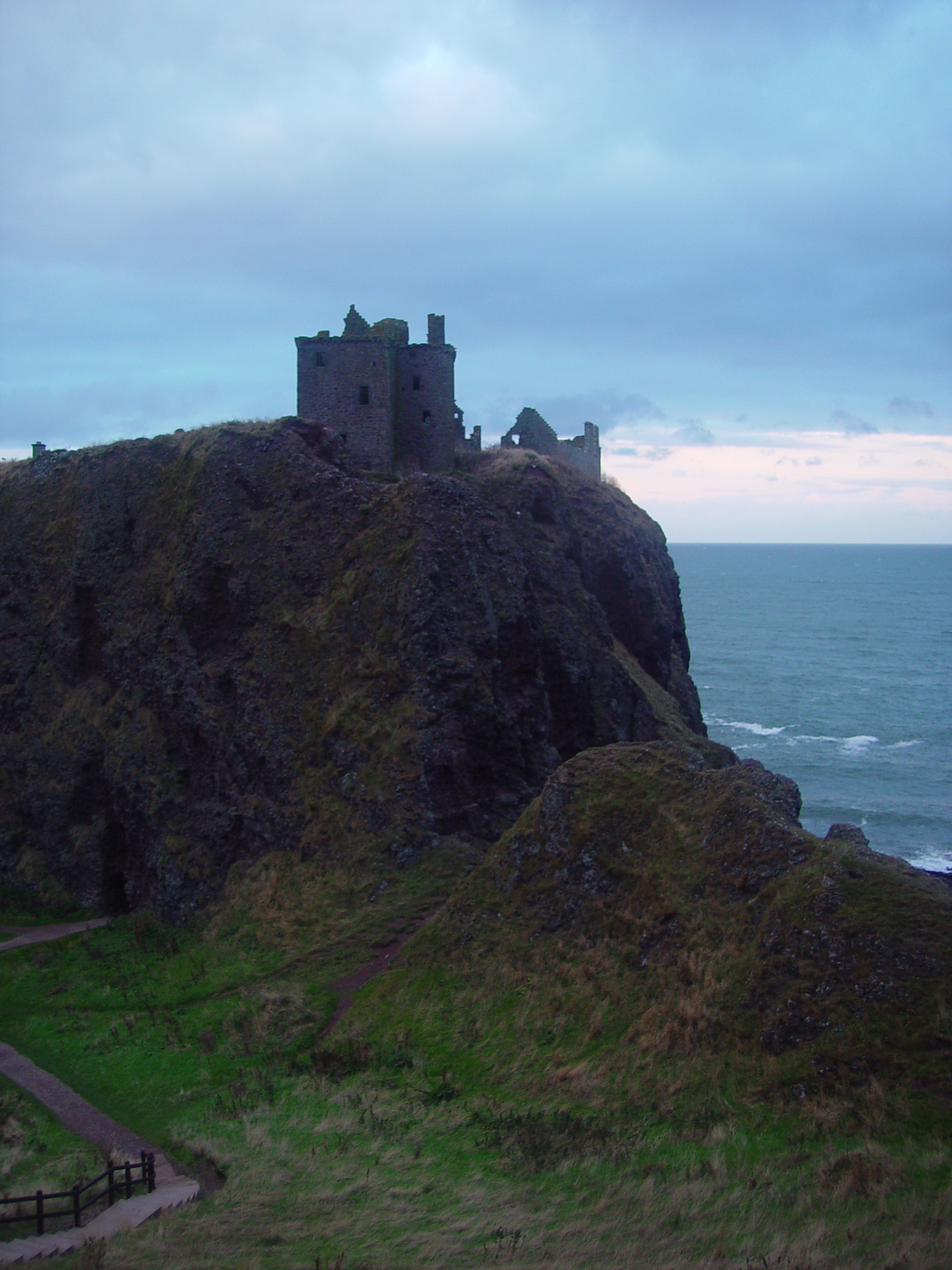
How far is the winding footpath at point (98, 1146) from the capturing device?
1515cm

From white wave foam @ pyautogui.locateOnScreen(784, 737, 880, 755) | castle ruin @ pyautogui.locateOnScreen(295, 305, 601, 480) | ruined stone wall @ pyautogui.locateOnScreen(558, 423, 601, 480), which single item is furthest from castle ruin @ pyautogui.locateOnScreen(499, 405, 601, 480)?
white wave foam @ pyautogui.locateOnScreen(784, 737, 880, 755)

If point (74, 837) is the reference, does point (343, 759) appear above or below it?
above

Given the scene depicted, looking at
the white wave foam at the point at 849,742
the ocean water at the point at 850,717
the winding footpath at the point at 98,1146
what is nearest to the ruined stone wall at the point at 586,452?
the ocean water at the point at 850,717

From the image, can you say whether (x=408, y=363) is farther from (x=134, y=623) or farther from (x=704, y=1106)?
(x=704, y=1106)

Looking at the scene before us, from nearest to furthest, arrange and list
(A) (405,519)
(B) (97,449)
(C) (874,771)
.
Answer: (A) (405,519), (B) (97,449), (C) (874,771)

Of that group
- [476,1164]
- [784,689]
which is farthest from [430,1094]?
[784,689]

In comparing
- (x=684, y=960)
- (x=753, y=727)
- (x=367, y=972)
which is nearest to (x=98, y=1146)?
(x=367, y=972)

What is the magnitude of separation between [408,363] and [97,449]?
579 inches

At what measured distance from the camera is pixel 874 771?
81688mm

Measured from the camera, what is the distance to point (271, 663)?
3781cm

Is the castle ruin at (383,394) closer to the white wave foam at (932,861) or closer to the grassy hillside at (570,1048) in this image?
the grassy hillside at (570,1048)

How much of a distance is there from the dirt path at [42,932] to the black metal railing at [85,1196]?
19568 mm

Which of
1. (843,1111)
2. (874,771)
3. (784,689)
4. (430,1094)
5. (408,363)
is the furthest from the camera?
(784,689)

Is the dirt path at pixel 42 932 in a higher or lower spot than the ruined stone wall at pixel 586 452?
lower
